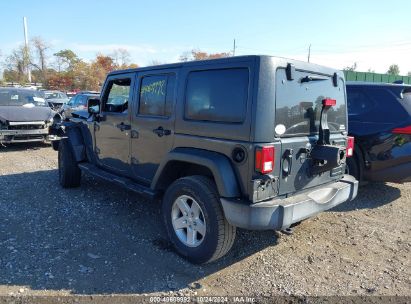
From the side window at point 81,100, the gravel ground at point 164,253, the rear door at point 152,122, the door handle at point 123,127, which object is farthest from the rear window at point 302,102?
the side window at point 81,100

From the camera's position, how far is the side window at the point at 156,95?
3923 millimetres

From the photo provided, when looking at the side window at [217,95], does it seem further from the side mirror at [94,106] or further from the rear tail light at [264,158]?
the side mirror at [94,106]

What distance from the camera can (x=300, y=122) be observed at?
3430 mm

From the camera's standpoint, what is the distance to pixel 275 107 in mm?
3123

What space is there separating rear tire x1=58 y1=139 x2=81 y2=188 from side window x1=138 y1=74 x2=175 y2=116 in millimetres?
2169

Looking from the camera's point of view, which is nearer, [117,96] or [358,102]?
[117,96]

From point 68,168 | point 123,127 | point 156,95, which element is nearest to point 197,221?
point 156,95

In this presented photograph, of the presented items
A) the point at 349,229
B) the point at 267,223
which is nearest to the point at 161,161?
the point at 267,223

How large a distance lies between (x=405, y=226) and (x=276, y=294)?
Answer: 2.66m

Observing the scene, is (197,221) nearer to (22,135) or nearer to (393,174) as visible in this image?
(393,174)

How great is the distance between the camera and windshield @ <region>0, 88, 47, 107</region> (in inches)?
406

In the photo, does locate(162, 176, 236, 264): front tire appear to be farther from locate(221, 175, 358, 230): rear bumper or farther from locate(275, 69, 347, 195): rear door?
locate(275, 69, 347, 195): rear door

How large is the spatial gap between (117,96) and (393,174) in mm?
4362

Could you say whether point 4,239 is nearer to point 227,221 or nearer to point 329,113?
point 227,221
